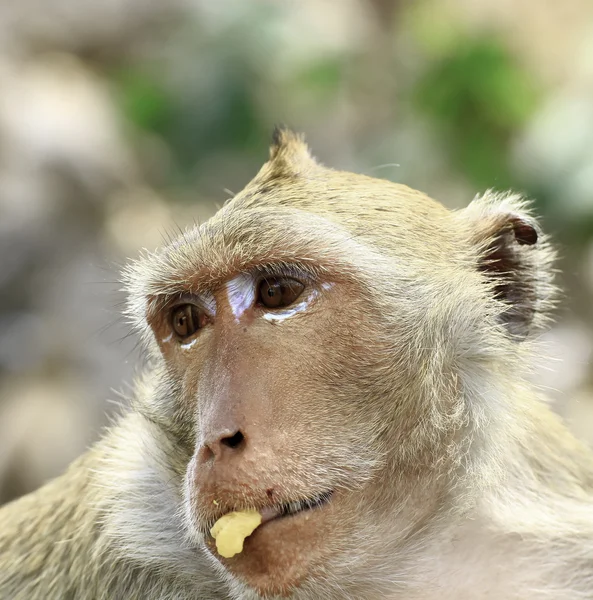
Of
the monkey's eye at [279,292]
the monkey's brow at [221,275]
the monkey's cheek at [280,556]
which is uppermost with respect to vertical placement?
the monkey's brow at [221,275]

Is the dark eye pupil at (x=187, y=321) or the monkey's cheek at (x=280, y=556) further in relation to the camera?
the dark eye pupil at (x=187, y=321)

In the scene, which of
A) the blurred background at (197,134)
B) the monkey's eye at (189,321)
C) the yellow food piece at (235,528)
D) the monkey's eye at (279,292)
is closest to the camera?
the yellow food piece at (235,528)

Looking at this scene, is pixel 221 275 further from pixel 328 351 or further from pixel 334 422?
pixel 334 422

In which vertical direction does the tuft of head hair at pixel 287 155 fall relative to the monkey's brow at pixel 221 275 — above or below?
above

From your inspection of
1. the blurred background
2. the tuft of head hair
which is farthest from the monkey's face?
the blurred background

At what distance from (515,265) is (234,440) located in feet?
3.92

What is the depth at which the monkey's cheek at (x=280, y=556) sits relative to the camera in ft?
7.50

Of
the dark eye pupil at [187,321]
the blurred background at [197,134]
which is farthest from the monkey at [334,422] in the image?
the blurred background at [197,134]

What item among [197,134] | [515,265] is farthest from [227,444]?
[197,134]

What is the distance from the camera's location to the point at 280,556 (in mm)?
2291

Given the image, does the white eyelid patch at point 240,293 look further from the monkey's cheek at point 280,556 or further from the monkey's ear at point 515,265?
the monkey's ear at point 515,265

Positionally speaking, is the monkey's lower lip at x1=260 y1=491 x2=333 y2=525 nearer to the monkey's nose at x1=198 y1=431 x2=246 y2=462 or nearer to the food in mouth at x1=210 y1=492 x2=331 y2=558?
the food in mouth at x1=210 y1=492 x2=331 y2=558

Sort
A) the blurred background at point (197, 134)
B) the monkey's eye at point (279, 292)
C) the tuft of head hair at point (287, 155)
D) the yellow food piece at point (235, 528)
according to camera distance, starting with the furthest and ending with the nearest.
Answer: the blurred background at point (197, 134)
the tuft of head hair at point (287, 155)
the monkey's eye at point (279, 292)
the yellow food piece at point (235, 528)

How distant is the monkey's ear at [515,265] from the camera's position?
9.52ft
